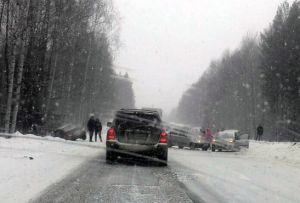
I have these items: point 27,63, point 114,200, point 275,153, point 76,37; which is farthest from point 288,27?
point 114,200

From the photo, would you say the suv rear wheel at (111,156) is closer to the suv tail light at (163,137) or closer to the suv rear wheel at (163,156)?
the suv rear wheel at (163,156)

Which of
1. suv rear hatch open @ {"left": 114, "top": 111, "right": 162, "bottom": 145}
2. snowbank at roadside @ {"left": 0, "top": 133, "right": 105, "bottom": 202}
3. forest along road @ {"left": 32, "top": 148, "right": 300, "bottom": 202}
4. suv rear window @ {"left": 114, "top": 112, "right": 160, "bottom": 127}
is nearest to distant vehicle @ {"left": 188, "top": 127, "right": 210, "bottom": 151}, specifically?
snowbank at roadside @ {"left": 0, "top": 133, "right": 105, "bottom": 202}

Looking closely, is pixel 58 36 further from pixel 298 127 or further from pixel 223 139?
pixel 298 127

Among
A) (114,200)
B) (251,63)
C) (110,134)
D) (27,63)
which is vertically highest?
(251,63)

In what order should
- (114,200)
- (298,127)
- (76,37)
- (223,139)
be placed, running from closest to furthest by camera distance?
1. (114,200)
2. (223,139)
3. (76,37)
4. (298,127)

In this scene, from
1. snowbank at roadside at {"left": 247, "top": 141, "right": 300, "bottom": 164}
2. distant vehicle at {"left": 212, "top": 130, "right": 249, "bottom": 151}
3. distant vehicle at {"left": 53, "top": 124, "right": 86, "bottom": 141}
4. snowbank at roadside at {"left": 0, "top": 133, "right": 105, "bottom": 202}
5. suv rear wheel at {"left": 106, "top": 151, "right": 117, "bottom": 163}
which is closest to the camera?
snowbank at roadside at {"left": 0, "top": 133, "right": 105, "bottom": 202}

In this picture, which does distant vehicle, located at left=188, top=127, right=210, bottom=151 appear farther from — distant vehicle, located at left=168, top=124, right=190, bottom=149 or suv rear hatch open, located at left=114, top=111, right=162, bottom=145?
suv rear hatch open, located at left=114, top=111, right=162, bottom=145

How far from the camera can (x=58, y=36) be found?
32656 millimetres

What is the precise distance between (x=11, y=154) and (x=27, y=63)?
15.2 m

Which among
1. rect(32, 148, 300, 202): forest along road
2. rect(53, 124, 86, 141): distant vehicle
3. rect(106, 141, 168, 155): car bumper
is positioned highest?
rect(53, 124, 86, 141): distant vehicle

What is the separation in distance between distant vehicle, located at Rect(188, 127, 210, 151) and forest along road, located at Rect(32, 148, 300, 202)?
16.6 meters

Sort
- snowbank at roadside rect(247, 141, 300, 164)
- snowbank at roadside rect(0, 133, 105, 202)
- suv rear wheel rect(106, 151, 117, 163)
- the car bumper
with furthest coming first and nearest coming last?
1. snowbank at roadside rect(247, 141, 300, 164)
2. suv rear wheel rect(106, 151, 117, 163)
3. the car bumper
4. snowbank at roadside rect(0, 133, 105, 202)

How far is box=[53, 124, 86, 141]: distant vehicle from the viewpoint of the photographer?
31955 mm

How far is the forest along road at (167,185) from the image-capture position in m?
9.17
